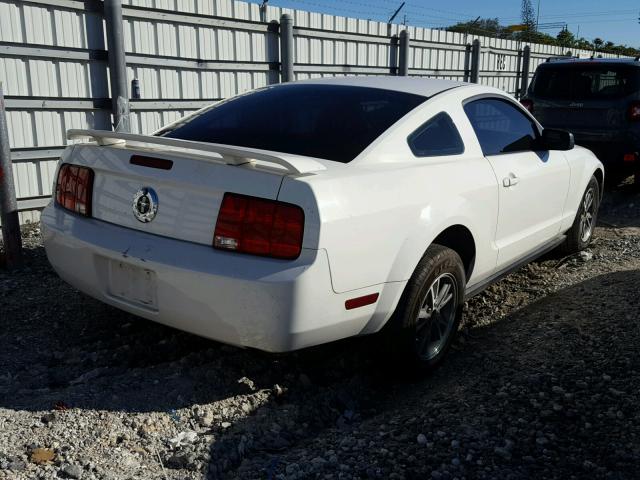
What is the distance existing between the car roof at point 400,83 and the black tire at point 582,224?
2070 mm

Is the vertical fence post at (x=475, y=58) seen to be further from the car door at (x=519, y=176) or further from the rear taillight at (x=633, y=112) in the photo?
the car door at (x=519, y=176)

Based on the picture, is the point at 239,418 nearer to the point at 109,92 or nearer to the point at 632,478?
the point at 632,478

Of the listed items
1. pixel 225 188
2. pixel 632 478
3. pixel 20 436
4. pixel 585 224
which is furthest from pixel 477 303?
pixel 20 436

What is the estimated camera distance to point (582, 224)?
560cm

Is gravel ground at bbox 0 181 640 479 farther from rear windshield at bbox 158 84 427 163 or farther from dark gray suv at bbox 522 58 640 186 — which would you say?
dark gray suv at bbox 522 58 640 186

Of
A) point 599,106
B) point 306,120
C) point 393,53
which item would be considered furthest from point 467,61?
point 306,120

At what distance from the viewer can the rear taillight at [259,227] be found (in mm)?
2607

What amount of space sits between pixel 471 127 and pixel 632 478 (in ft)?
7.02

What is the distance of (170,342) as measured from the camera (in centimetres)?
366

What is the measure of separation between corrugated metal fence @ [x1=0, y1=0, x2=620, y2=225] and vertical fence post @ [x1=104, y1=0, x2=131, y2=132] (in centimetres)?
16

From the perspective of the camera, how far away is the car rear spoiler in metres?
2.64

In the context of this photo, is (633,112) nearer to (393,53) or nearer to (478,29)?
(393,53)

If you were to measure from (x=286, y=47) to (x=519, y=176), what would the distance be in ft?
18.5

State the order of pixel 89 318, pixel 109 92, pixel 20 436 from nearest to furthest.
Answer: pixel 20 436 < pixel 89 318 < pixel 109 92
